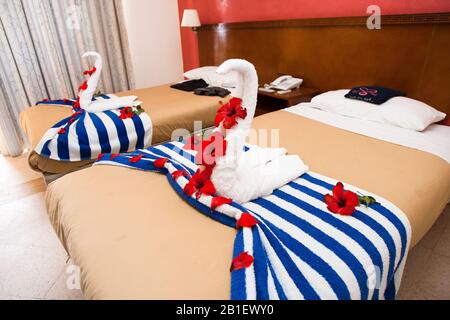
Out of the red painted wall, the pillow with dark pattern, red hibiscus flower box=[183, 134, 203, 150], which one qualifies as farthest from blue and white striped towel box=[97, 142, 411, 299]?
the red painted wall

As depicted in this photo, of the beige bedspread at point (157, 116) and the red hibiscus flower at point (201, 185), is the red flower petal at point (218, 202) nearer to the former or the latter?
the red hibiscus flower at point (201, 185)

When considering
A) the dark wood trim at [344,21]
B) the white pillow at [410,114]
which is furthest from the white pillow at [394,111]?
the dark wood trim at [344,21]

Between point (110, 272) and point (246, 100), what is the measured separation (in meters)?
0.82

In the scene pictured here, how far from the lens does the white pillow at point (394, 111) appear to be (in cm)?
182

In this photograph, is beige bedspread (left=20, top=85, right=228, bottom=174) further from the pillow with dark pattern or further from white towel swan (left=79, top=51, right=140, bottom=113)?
the pillow with dark pattern

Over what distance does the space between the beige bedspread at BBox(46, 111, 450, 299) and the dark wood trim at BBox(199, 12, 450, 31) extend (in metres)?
0.95

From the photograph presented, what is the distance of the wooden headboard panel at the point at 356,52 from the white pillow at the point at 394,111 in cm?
Answer: 21

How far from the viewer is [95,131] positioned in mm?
2113

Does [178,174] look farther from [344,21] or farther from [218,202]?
[344,21]

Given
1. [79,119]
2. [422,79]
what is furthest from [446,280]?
[79,119]

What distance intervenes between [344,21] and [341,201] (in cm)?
183

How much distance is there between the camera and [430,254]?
1.71 metres

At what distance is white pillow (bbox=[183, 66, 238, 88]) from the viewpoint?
9.98 feet
